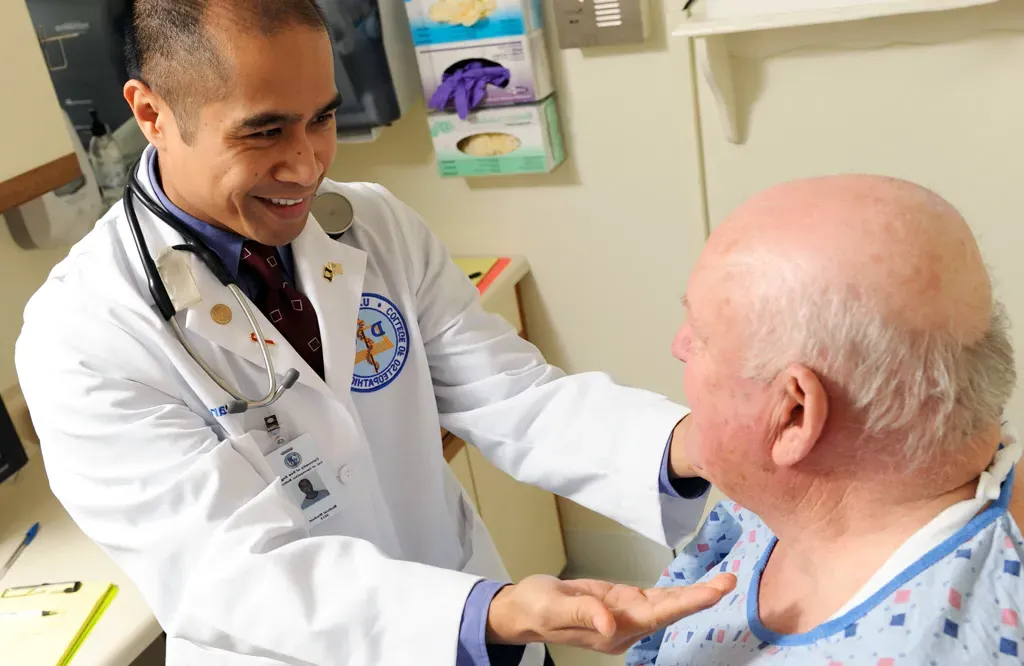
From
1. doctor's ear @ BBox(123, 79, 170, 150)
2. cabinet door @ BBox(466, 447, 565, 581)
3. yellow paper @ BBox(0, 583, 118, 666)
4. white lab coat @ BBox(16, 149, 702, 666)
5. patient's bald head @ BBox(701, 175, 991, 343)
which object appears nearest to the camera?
patient's bald head @ BBox(701, 175, 991, 343)

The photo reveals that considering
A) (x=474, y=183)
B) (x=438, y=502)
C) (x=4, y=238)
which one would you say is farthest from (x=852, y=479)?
(x=4, y=238)

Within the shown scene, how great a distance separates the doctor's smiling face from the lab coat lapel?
88 mm

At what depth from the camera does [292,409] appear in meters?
1.17

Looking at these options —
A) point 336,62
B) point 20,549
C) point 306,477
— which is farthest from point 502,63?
point 20,549

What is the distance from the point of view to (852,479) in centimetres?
80

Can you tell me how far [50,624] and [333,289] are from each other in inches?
23.4

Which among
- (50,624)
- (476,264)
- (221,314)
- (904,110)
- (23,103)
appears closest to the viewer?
(221,314)

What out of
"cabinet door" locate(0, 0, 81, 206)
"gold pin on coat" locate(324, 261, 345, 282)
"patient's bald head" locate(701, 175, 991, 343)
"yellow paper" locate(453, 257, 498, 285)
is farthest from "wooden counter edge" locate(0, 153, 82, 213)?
"patient's bald head" locate(701, 175, 991, 343)

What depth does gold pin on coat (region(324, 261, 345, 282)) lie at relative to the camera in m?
1.24

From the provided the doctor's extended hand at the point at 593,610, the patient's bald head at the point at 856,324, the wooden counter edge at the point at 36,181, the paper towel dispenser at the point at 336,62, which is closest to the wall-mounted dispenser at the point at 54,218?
the paper towel dispenser at the point at 336,62

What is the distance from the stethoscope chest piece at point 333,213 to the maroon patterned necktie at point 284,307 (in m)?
0.10

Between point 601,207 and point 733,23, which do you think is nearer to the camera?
point 733,23

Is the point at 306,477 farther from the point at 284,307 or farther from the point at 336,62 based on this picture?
the point at 336,62

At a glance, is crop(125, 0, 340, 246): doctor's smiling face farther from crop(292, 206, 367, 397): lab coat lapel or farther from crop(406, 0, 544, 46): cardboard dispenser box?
crop(406, 0, 544, 46): cardboard dispenser box
